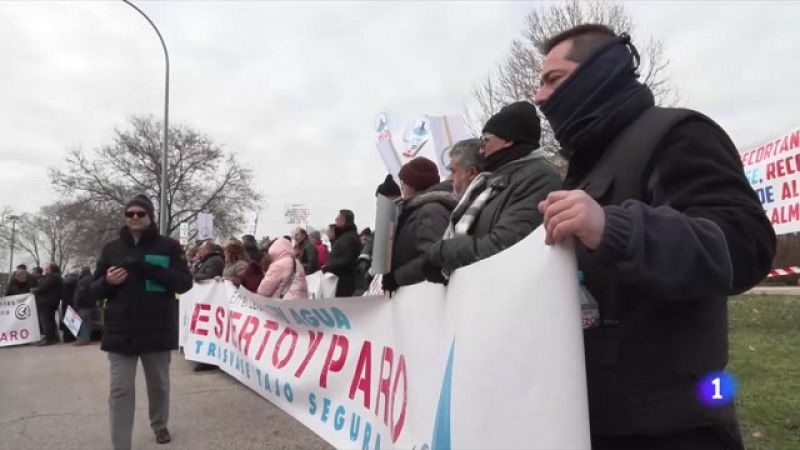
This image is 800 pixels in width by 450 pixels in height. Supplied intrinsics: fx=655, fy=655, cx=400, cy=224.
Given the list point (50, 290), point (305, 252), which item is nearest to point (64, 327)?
point (50, 290)

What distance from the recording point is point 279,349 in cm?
572

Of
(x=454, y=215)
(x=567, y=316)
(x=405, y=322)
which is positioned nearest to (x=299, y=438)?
(x=405, y=322)

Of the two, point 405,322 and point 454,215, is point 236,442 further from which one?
point 454,215

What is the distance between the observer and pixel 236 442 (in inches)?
204

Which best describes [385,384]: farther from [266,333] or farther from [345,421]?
[266,333]

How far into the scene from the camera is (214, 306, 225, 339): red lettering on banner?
25.7ft

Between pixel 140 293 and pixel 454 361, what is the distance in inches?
143

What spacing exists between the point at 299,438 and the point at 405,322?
2.72 meters

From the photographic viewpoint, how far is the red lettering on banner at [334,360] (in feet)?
13.9

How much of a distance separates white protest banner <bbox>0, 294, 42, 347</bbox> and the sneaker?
11.2 metres

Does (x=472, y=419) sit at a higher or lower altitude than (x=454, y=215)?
lower

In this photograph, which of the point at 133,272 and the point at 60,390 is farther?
the point at 60,390

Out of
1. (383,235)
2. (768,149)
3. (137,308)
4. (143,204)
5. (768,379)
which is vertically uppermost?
(768,149)

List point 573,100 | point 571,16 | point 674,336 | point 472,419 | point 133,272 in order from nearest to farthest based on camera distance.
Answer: point 674,336 < point 573,100 < point 472,419 < point 133,272 < point 571,16
